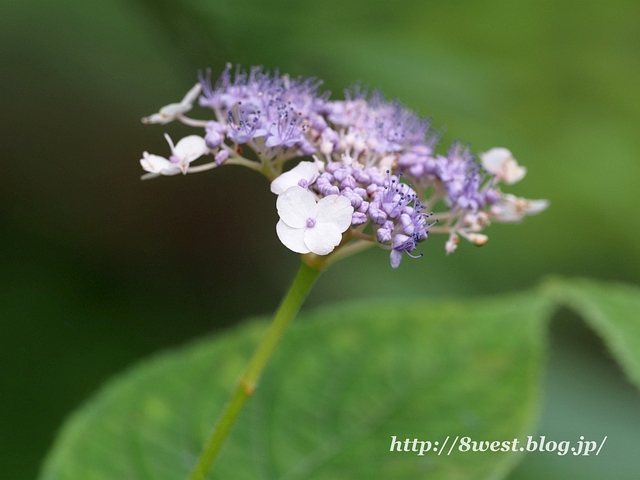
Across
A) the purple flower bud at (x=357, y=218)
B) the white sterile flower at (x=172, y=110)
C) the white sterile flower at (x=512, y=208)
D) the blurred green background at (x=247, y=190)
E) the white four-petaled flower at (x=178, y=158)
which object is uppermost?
Result: the blurred green background at (x=247, y=190)

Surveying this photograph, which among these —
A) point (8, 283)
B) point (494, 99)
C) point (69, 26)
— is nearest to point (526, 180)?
point (494, 99)

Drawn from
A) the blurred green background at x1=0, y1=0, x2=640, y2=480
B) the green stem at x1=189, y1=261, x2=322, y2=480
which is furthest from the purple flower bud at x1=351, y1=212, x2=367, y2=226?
the blurred green background at x1=0, y1=0, x2=640, y2=480

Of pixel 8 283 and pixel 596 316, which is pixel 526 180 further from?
pixel 8 283

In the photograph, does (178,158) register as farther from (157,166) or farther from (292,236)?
(292,236)

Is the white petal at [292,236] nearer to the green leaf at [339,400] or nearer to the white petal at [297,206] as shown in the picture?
the white petal at [297,206]

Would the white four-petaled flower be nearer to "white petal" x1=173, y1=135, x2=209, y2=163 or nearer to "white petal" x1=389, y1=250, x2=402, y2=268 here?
"white petal" x1=173, y1=135, x2=209, y2=163

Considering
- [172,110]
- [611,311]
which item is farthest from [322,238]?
[611,311]

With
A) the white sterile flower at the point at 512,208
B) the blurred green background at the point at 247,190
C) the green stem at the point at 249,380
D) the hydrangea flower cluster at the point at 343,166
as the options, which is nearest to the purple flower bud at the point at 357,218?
the hydrangea flower cluster at the point at 343,166
